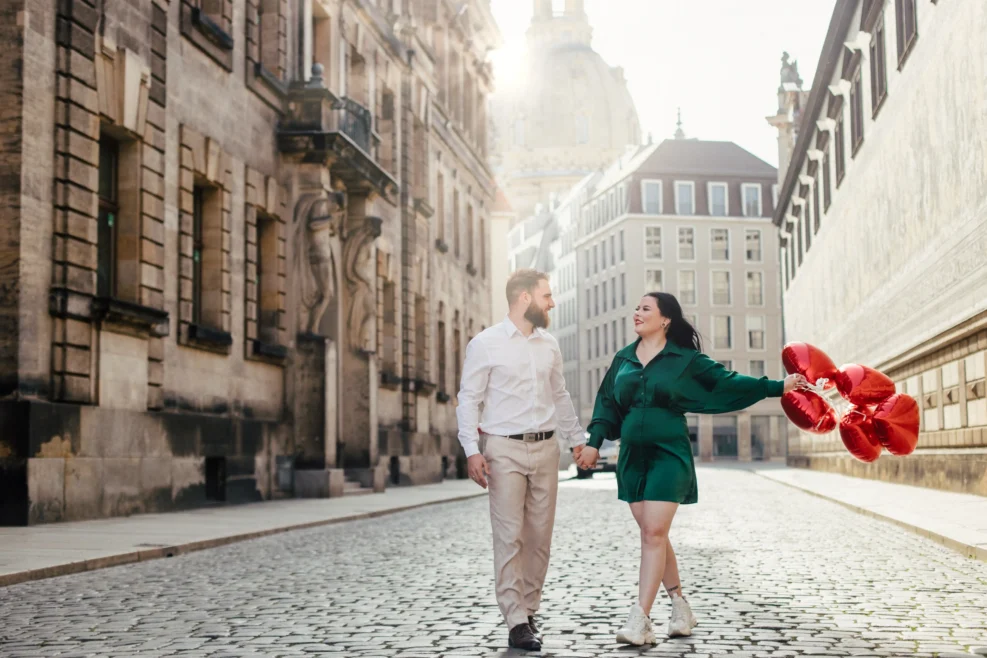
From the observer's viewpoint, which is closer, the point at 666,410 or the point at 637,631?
the point at 637,631

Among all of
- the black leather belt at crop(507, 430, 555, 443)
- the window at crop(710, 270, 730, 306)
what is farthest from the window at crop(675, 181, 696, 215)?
the black leather belt at crop(507, 430, 555, 443)

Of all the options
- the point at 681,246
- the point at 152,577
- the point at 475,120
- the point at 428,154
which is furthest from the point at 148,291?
the point at 681,246

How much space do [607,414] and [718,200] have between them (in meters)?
89.1

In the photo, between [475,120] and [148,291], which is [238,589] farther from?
[475,120]

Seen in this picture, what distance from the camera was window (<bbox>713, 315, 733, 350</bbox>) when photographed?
93.9 metres

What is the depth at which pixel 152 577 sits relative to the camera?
11.3m

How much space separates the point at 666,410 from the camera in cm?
747

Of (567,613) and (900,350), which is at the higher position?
(900,350)

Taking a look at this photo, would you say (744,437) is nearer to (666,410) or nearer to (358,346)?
(358,346)

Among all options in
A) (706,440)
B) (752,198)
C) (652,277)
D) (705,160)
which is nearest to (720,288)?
(652,277)

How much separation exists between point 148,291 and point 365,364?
1011cm

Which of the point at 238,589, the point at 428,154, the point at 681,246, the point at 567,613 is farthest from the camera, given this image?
the point at 681,246

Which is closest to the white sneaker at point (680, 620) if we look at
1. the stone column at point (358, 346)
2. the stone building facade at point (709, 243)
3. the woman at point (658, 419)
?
the woman at point (658, 419)

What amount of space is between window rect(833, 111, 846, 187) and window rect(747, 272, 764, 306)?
181 ft
